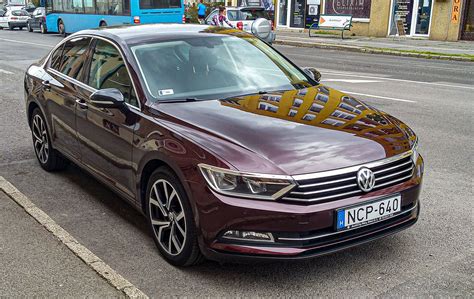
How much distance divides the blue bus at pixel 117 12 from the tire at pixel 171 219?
1864 centimetres

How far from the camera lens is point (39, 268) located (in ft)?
12.4

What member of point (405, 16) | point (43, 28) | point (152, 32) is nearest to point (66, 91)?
point (152, 32)

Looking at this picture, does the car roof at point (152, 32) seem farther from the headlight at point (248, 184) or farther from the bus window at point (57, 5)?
the bus window at point (57, 5)

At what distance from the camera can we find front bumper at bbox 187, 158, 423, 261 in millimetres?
3201

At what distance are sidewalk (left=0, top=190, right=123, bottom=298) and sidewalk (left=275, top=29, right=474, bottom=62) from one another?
16.8 meters

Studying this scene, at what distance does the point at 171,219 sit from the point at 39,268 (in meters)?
0.98

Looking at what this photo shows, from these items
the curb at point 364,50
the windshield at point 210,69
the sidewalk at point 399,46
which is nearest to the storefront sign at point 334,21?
the sidewalk at point 399,46

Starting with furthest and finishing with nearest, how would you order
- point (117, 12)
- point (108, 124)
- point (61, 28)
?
point (61, 28) < point (117, 12) < point (108, 124)

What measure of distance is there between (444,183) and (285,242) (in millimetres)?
2850

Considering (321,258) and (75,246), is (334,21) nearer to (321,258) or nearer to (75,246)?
(321,258)

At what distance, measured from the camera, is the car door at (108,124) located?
13.8ft

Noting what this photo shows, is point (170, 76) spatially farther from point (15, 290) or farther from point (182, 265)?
point (15, 290)

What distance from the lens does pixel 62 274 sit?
369cm

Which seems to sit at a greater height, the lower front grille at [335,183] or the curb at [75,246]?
the lower front grille at [335,183]
